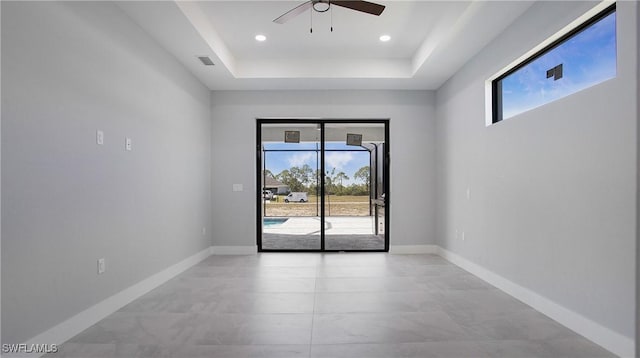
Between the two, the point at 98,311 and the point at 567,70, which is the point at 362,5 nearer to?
the point at 567,70

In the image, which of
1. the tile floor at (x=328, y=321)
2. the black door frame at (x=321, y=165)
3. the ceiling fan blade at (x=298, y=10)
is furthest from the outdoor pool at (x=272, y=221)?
the ceiling fan blade at (x=298, y=10)

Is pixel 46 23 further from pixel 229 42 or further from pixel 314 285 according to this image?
pixel 314 285

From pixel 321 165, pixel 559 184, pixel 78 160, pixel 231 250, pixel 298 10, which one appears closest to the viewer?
pixel 78 160

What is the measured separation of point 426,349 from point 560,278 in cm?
134

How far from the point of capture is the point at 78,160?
251cm

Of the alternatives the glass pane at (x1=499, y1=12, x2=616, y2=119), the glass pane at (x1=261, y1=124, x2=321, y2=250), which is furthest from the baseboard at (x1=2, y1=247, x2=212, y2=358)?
the glass pane at (x1=499, y1=12, x2=616, y2=119)

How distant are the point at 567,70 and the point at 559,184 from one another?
0.92 metres

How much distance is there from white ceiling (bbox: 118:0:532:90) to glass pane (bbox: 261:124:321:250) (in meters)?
0.85

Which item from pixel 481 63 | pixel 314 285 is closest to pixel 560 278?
pixel 314 285

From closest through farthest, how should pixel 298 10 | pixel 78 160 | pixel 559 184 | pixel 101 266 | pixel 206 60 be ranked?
1. pixel 78 160
2. pixel 559 184
3. pixel 101 266
4. pixel 298 10
5. pixel 206 60

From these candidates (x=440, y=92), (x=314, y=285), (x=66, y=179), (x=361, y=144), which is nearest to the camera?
(x=66, y=179)

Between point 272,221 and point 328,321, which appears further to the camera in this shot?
point 272,221

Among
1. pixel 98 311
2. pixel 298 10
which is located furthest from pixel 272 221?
pixel 298 10

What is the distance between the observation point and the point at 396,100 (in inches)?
212
